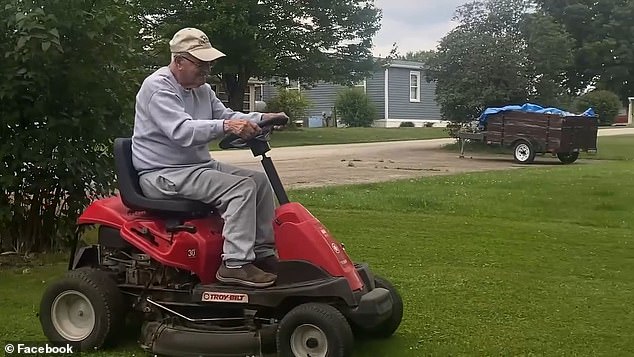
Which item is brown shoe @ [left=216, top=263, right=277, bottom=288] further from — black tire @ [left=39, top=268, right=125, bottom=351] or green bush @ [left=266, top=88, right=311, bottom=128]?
green bush @ [left=266, top=88, right=311, bottom=128]

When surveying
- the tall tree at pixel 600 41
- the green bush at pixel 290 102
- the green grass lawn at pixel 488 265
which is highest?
the tall tree at pixel 600 41

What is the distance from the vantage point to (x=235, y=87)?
34.0 metres

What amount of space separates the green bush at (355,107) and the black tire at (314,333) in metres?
41.3

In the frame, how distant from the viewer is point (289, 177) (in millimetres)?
16375

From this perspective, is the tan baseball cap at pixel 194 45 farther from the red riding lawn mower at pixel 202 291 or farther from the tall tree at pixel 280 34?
the tall tree at pixel 280 34

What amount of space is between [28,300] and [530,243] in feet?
16.9

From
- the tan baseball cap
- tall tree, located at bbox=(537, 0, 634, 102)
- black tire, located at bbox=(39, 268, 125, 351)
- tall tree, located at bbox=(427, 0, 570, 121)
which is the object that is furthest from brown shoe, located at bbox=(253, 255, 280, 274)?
tall tree, located at bbox=(537, 0, 634, 102)

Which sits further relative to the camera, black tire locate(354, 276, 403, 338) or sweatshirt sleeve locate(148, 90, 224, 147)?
black tire locate(354, 276, 403, 338)

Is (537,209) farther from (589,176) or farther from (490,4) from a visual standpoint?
(490,4)

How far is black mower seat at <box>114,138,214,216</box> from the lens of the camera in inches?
181

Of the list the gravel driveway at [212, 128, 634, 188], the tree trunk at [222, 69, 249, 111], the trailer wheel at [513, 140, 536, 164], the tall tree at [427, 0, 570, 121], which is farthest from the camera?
the tree trunk at [222, 69, 249, 111]

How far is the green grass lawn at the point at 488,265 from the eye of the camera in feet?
17.0

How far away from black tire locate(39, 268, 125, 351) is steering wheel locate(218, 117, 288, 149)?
1034 mm

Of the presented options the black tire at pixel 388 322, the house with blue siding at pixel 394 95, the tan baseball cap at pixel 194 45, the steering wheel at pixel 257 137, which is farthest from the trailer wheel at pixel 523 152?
the house with blue siding at pixel 394 95
